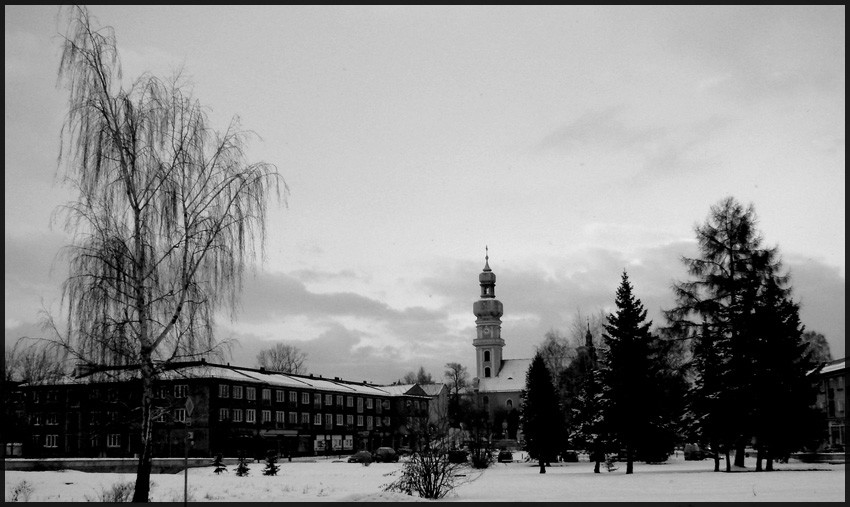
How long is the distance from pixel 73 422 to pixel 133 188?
58576 millimetres

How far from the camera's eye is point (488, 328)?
157 metres

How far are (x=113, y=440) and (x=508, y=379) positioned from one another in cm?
9535

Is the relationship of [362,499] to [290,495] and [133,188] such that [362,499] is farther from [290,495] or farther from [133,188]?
[133,188]

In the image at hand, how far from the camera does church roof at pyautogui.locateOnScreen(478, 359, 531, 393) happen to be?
152 m

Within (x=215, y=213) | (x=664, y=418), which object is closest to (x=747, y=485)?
(x=664, y=418)

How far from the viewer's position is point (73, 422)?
71812 millimetres

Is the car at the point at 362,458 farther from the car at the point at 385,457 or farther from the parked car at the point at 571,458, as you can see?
the parked car at the point at 571,458

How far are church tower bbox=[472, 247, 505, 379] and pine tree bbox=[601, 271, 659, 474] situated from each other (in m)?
114

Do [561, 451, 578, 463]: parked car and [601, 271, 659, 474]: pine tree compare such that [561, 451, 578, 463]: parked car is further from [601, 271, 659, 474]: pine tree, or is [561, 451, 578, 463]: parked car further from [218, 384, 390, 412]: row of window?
[218, 384, 390, 412]: row of window

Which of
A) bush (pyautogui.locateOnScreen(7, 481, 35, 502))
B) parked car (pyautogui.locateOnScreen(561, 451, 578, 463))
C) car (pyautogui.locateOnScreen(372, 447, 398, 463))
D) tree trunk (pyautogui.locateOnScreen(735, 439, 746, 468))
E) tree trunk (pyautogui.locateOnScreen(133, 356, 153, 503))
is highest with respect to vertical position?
tree trunk (pyautogui.locateOnScreen(133, 356, 153, 503))

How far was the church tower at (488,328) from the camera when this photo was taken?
6127 inches

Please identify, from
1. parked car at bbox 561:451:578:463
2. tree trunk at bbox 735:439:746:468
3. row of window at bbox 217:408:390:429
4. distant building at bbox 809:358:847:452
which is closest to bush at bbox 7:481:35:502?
tree trunk at bbox 735:439:746:468

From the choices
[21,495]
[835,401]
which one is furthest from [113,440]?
[835,401]

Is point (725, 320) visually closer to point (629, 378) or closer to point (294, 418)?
point (629, 378)
